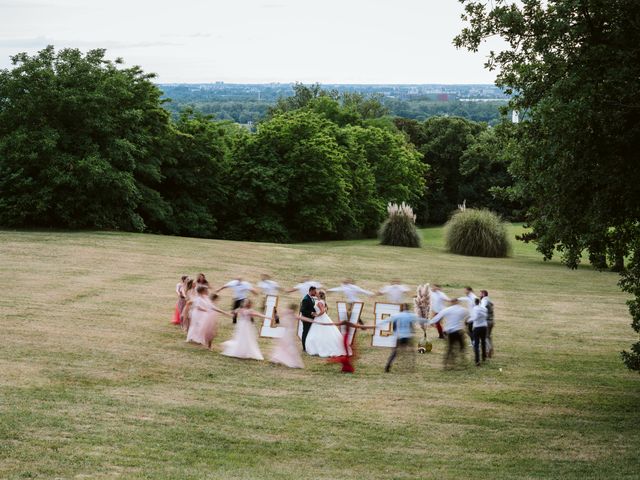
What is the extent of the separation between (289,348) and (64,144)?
33.3m

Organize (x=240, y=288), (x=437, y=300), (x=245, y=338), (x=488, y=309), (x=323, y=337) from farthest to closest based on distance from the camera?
(x=240, y=288) < (x=437, y=300) < (x=323, y=337) < (x=488, y=309) < (x=245, y=338)

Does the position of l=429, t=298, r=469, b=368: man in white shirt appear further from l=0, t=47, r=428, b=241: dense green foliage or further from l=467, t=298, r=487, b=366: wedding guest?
l=0, t=47, r=428, b=241: dense green foliage

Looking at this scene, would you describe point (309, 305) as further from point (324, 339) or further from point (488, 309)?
point (488, 309)

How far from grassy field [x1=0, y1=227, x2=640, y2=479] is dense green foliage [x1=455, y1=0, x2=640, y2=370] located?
429cm

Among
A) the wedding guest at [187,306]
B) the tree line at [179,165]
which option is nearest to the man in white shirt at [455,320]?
the tree line at [179,165]

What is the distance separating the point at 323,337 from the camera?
24188 mm

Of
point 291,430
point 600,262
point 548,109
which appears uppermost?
point 548,109

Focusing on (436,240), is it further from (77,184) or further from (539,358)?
(539,358)

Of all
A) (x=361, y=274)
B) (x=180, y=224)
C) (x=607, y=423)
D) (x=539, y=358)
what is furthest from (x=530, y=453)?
(x=180, y=224)

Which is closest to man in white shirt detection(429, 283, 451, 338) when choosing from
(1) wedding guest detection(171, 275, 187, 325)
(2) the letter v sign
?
(2) the letter v sign

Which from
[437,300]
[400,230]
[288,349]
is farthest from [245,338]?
[400,230]

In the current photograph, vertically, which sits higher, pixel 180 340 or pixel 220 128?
pixel 220 128

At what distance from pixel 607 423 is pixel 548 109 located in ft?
24.6

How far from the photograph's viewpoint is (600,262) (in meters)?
19.7
